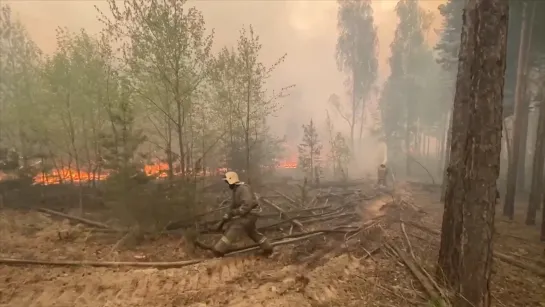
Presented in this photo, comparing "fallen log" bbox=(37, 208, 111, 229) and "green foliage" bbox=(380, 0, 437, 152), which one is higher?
"green foliage" bbox=(380, 0, 437, 152)

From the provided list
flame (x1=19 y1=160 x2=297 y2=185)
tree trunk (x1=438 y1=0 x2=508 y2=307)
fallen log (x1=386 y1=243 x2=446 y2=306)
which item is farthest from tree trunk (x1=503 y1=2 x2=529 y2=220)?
flame (x1=19 y1=160 x2=297 y2=185)

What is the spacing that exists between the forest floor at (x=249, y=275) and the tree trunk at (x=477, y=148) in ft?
2.38

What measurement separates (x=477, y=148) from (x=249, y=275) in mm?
4928

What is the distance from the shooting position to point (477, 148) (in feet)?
16.0

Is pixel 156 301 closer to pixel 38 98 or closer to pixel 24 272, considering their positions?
pixel 24 272

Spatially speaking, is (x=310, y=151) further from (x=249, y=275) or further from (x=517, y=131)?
(x=249, y=275)

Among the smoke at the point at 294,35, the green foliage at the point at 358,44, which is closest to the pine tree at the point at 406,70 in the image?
the green foliage at the point at 358,44

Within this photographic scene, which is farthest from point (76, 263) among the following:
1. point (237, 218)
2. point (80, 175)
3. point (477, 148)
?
point (80, 175)

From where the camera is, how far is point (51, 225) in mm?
10914

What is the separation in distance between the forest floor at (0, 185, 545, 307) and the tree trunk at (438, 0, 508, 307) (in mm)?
724

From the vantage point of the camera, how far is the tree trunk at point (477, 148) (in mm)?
4742

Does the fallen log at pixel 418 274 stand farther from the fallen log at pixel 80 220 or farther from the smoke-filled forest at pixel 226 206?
the fallen log at pixel 80 220

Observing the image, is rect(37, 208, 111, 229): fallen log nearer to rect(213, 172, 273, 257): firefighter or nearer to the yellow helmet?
rect(213, 172, 273, 257): firefighter

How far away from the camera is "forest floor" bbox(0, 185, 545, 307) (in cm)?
529
